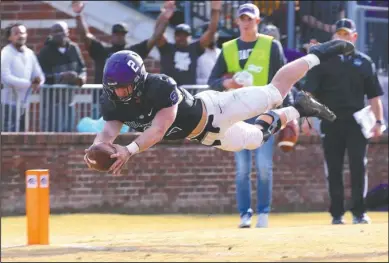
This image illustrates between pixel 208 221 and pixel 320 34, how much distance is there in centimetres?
362

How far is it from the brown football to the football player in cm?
5

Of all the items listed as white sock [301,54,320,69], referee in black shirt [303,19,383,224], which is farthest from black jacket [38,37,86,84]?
white sock [301,54,320,69]

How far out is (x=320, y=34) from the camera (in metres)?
18.6

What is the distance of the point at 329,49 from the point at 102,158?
3.16 metres

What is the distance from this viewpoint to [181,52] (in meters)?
17.0

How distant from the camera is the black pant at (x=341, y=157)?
48.3 ft

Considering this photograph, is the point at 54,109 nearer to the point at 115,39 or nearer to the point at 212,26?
the point at 115,39

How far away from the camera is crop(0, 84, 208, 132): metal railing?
55.9 ft

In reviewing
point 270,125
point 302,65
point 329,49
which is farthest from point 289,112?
point 329,49

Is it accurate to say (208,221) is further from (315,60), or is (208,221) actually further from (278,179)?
(315,60)

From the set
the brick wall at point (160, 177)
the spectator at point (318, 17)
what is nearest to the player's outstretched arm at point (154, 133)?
the brick wall at point (160, 177)

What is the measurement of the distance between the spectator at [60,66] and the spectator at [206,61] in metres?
1.62

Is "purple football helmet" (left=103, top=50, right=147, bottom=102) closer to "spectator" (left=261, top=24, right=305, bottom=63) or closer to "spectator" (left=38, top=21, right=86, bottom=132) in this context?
"spectator" (left=261, top=24, right=305, bottom=63)

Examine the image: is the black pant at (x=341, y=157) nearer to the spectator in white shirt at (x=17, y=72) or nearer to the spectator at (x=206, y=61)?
the spectator at (x=206, y=61)
